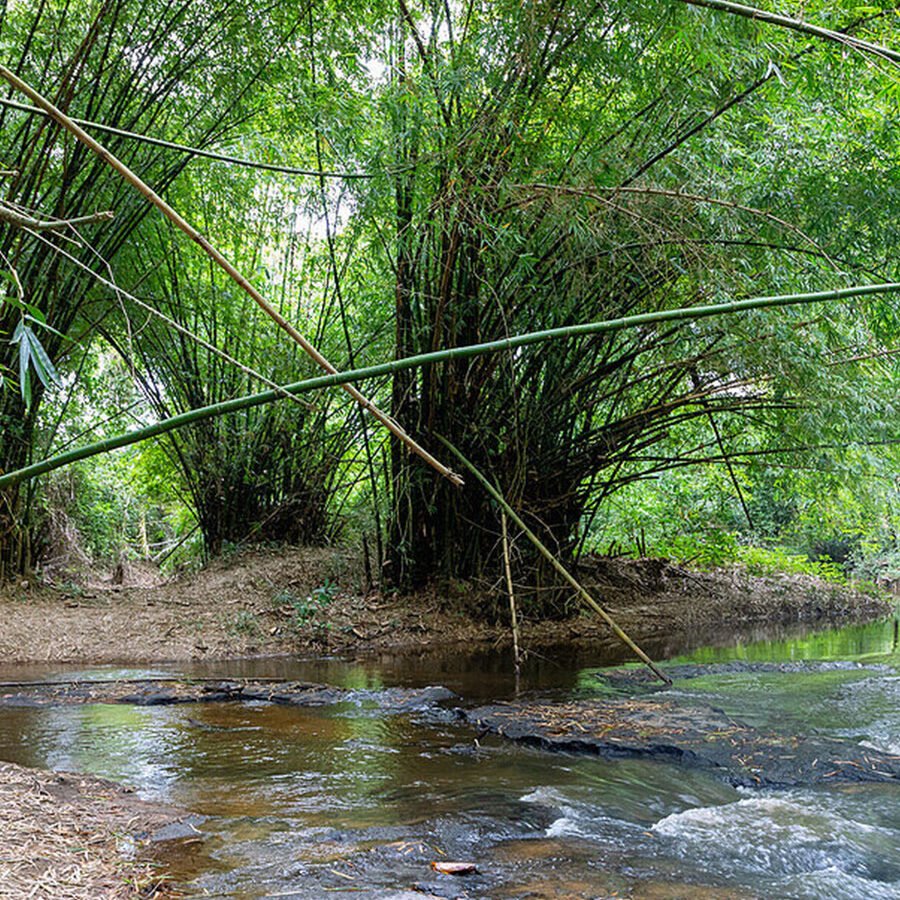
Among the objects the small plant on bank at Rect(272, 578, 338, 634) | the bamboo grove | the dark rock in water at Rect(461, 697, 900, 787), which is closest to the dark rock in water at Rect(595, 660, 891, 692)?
the dark rock in water at Rect(461, 697, 900, 787)

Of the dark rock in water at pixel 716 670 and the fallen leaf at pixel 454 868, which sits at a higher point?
the fallen leaf at pixel 454 868

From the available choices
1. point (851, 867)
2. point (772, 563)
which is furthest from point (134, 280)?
point (772, 563)

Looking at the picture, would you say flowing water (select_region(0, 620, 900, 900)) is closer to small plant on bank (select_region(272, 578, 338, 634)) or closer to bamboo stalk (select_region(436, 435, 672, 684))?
bamboo stalk (select_region(436, 435, 672, 684))

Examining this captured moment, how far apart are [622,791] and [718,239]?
2872 millimetres

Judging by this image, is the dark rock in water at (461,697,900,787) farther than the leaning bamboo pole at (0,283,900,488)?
Yes

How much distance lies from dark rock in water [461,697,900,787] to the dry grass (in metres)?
1.48

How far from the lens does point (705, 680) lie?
4.32 meters

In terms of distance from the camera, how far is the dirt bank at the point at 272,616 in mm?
5359

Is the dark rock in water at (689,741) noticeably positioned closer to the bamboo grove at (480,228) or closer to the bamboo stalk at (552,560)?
the bamboo stalk at (552,560)

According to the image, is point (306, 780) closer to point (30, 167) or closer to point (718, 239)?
point (718, 239)

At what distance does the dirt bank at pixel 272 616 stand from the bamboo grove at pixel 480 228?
33 centimetres

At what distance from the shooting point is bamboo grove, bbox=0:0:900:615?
4.19 meters

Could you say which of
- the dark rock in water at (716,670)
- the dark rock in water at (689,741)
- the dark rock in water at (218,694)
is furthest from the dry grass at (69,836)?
the dark rock in water at (716,670)

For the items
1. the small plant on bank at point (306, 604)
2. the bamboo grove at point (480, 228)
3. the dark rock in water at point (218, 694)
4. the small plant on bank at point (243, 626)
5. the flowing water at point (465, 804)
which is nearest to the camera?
the flowing water at point (465, 804)
